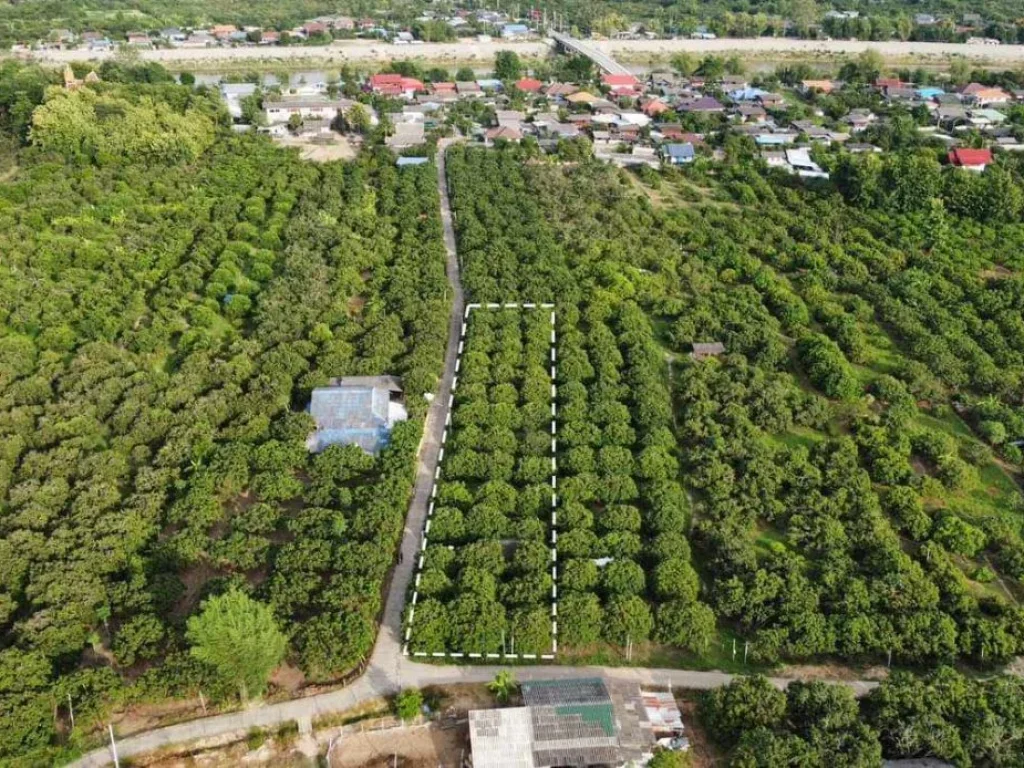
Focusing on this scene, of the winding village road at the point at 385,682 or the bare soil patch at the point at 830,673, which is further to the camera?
the bare soil patch at the point at 830,673

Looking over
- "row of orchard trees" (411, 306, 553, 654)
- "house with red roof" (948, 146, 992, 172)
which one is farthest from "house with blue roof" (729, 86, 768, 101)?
"row of orchard trees" (411, 306, 553, 654)

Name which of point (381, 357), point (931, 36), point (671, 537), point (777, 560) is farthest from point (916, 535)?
point (931, 36)

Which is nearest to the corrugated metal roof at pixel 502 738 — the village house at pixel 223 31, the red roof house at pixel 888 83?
the red roof house at pixel 888 83

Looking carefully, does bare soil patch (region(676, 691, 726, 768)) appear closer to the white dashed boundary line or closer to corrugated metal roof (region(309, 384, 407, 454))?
the white dashed boundary line

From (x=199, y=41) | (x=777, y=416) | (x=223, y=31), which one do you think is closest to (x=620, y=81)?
(x=199, y=41)

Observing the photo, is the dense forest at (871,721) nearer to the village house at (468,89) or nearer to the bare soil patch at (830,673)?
the bare soil patch at (830,673)

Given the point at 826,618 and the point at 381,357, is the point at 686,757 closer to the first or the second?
the point at 826,618
